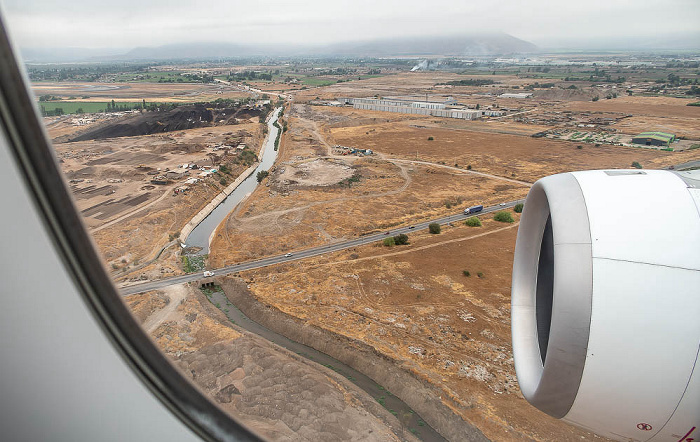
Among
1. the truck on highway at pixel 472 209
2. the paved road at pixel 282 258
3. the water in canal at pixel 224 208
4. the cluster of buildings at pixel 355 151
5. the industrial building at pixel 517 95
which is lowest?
the water in canal at pixel 224 208

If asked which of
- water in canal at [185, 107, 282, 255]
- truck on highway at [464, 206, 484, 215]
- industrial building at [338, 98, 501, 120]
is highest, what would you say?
industrial building at [338, 98, 501, 120]

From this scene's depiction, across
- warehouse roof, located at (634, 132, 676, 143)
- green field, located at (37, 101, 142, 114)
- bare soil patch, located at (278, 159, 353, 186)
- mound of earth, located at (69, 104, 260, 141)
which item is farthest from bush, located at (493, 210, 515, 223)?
green field, located at (37, 101, 142, 114)

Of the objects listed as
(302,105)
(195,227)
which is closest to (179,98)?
(302,105)

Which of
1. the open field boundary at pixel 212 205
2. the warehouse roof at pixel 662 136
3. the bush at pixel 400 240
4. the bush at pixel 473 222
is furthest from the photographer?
the warehouse roof at pixel 662 136

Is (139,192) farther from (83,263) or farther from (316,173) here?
(83,263)

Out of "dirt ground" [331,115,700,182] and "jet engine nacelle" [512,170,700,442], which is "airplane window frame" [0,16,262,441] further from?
"dirt ground" [331,115,700,182]

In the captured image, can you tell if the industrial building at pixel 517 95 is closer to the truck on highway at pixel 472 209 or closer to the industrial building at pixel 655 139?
the industrial building at pixel 655 139

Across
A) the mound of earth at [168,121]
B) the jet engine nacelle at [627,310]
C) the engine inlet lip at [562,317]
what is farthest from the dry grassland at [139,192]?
the jet engine nacelle at [627,310]
